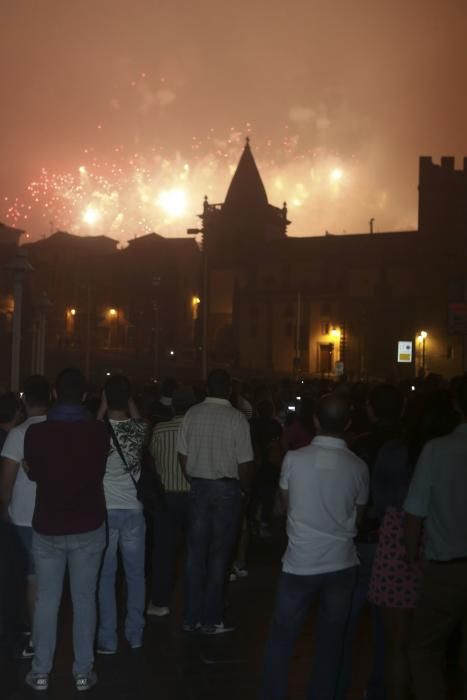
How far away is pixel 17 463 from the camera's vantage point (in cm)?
708

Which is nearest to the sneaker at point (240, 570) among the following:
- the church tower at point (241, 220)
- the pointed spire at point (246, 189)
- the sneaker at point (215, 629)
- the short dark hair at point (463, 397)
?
the sneaker at point (215, 629)

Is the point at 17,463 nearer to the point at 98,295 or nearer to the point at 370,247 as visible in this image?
the point at 370,247

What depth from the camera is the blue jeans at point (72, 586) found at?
21.8ft

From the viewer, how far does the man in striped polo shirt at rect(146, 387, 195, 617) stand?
8.98m

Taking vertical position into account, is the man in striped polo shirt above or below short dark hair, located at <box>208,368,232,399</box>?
below

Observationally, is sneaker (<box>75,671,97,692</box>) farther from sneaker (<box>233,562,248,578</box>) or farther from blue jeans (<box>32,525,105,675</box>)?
sneaker (<box>233,562,248,578</box>)

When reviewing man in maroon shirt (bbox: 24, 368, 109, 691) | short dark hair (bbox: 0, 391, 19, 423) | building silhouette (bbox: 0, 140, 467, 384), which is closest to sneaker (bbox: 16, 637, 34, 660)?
man in maroon shirt (bbox: 24, 368, 109, 691)

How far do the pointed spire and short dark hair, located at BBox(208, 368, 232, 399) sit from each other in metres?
78.3

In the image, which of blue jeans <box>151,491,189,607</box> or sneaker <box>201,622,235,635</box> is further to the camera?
blue jeans <box>151,491,189,607</box>

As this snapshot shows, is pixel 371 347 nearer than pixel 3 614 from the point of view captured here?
No

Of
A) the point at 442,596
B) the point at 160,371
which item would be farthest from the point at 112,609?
the point at 160,371

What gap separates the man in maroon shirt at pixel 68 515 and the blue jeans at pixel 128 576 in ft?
2.69

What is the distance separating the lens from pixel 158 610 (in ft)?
29.9

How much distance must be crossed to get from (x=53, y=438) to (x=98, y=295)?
93.5 metres
